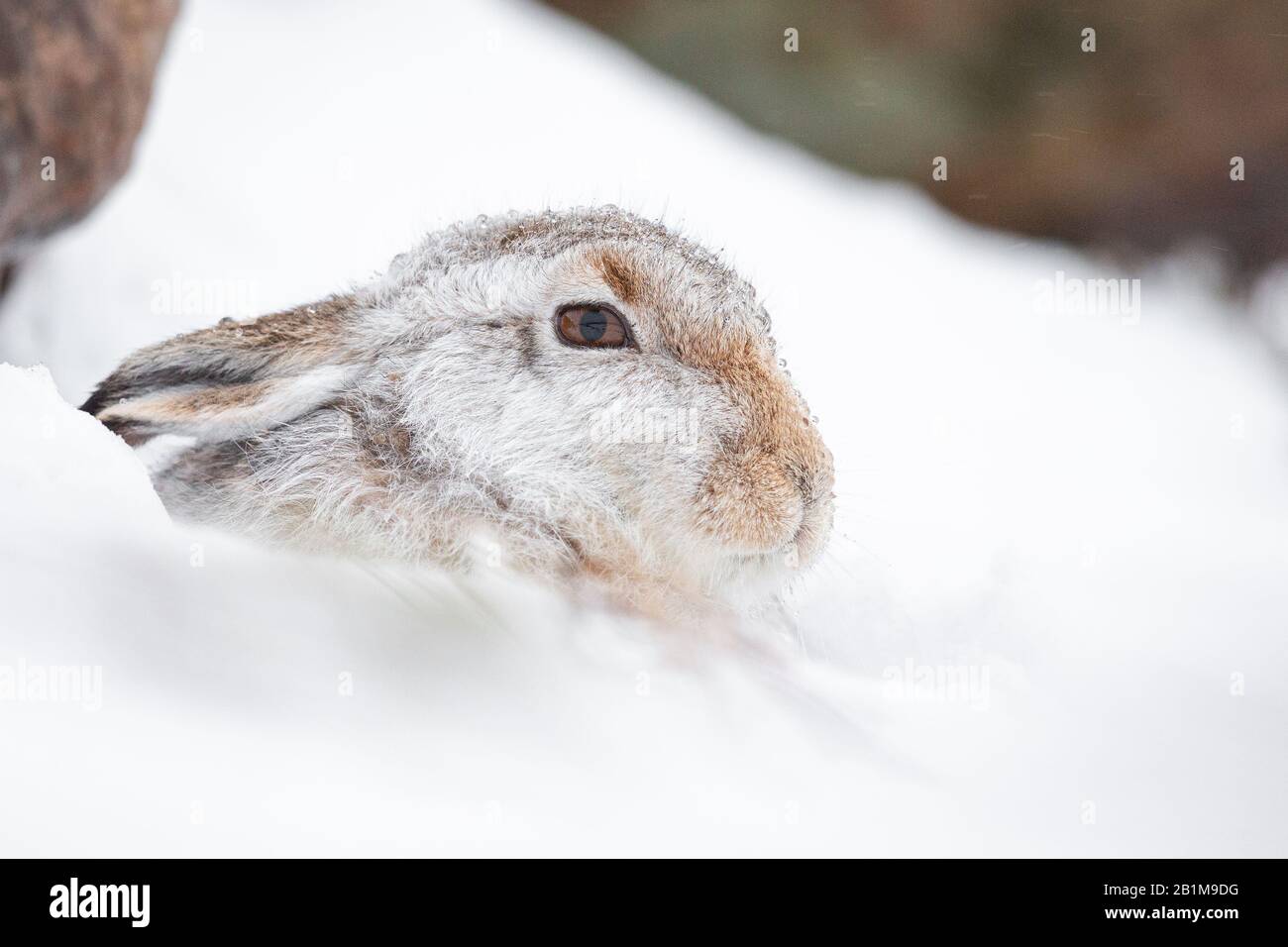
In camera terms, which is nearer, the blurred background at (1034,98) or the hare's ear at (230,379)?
the hare's ear at (230,379)

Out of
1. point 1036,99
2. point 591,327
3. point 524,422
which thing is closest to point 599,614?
point 524,422

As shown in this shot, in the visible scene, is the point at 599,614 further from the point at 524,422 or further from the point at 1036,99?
the point at 1036,99

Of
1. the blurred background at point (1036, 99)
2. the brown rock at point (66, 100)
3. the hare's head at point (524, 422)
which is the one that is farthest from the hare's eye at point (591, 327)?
the blurred background at point (1036, 99)

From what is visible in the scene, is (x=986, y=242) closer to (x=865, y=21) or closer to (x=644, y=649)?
(x=865, y=21)

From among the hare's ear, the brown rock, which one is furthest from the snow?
the brown rock

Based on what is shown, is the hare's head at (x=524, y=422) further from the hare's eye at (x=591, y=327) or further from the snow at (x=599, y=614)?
the snow at (x=599, y=614)

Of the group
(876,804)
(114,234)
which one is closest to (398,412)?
(876,804)
